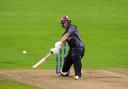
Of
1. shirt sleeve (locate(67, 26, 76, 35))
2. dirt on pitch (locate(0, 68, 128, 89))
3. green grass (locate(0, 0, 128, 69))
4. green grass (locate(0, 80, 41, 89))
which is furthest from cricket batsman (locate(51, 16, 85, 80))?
green grass (locate(0, 0, 128, 69))

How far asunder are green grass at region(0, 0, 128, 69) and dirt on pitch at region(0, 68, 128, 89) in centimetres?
274

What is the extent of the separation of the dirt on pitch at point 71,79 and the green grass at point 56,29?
2735mm

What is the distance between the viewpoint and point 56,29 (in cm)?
3506

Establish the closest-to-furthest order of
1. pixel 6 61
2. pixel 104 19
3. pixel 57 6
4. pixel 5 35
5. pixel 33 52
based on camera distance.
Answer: pixel 6 61 < pixel 33 52 < pixel 5 35 < pixel 104 19 < pixel 57 6

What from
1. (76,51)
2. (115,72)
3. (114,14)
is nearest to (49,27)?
(114,14)

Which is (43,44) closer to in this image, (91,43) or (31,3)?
(91,43)

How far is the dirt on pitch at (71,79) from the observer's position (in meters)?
17.8

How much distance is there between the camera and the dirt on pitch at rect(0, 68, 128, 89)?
1777 centimetres

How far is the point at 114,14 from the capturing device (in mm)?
41125

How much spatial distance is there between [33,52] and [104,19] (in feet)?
41.6

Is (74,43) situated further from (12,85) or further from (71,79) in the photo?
(12,85)

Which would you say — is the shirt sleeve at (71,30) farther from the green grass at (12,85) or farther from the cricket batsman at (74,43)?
the green grass at (12,85)

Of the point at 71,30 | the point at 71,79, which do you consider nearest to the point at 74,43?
the point at 71,30

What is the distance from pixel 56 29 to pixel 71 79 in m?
16.1
